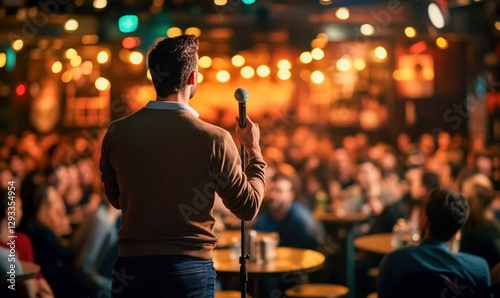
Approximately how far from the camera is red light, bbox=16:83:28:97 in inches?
498

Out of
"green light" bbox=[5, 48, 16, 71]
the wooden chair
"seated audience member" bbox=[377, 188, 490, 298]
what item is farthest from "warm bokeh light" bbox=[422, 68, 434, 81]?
"seated audience member" bbox=[377, 188, 490, 298]

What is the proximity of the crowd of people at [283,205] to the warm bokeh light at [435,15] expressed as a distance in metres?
1.59

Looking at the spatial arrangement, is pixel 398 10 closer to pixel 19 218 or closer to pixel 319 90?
pixel 319 90

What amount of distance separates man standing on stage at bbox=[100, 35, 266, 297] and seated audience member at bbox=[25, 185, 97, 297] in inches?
112

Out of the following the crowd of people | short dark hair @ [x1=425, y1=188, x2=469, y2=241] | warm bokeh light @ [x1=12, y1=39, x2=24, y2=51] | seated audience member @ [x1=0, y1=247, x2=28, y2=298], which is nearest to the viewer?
short dark hair @ [x1=425, y1=188, x2=469, y2=241]

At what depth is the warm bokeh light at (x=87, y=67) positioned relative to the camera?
1249 centimetres

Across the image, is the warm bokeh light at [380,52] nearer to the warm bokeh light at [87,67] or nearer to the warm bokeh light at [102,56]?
the warm bokeh light at [102,56]

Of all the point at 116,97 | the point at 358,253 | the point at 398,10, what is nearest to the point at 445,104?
the point at 398,10

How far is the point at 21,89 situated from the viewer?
41.7 ft

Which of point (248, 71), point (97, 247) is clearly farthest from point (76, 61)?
point (97, 247)

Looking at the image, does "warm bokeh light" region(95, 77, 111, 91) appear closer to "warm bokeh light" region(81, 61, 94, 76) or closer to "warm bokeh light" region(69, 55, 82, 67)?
"warm bokeh light" region(81, 61, 94, 76)

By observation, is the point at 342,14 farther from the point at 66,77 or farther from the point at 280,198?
the point at 280,198

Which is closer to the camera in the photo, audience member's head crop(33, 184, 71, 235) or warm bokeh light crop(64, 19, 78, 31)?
audience member's head crop(33, 184, 71, 235)

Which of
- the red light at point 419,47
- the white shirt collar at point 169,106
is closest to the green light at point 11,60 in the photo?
the red light at point 419,47
